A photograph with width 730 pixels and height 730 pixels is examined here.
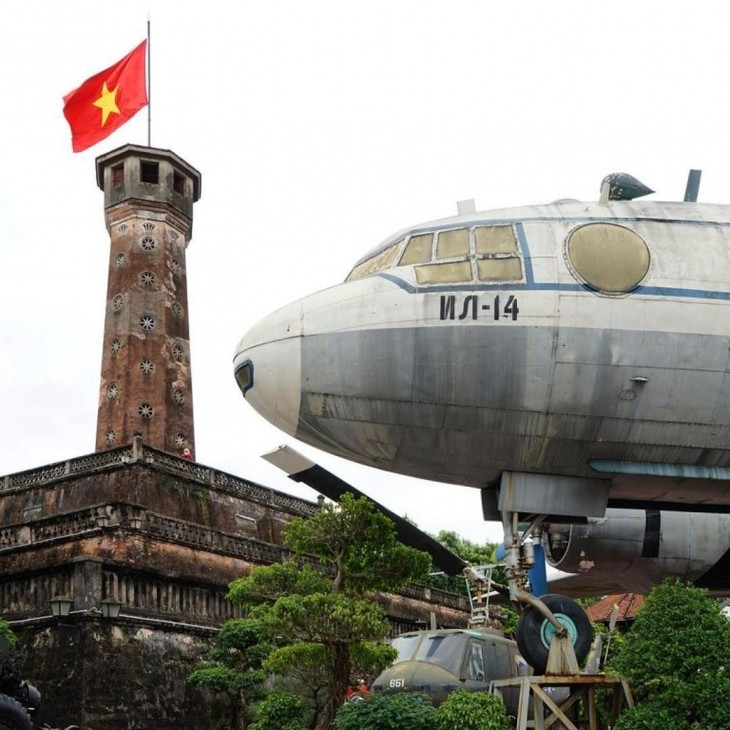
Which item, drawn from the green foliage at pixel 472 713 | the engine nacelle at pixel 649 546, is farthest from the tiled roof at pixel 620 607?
the green foliage at pixel 472 713

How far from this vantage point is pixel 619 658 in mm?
13508

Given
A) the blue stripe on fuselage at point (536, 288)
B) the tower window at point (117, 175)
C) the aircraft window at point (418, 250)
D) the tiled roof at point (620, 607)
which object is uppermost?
the tower window at point (117, 175)

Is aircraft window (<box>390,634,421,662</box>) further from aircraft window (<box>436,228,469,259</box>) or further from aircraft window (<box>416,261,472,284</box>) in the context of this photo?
aircraft window (<box>436,228,469,259</box>)

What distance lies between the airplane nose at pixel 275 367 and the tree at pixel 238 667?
37.7 ft

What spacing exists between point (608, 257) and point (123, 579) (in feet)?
55.2

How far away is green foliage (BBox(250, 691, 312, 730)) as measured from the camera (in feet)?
61.2

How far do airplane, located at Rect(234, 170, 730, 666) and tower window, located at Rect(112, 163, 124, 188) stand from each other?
1346 inches

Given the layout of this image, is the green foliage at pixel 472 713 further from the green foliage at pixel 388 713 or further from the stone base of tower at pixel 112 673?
the stone base of tower at pixel 112 673

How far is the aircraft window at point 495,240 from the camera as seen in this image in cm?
1178

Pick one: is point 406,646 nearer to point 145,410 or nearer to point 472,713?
point 472,713

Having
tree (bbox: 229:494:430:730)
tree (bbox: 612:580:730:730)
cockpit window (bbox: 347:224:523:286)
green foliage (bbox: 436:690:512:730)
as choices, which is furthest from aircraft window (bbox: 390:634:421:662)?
cockpit window (bbox: 347:224:523:286)

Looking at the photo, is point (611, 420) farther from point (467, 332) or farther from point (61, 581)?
point (61, 581)

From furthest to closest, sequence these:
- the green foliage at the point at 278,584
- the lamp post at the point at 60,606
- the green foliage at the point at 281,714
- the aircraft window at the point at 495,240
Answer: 1. the lamp post at the point at 60,606
2. the green foliage at the point at 278,584
3. the green foliage at the point at 281,714
4. the aircraft window at the point at 495,240

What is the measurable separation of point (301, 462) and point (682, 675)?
213 inches
